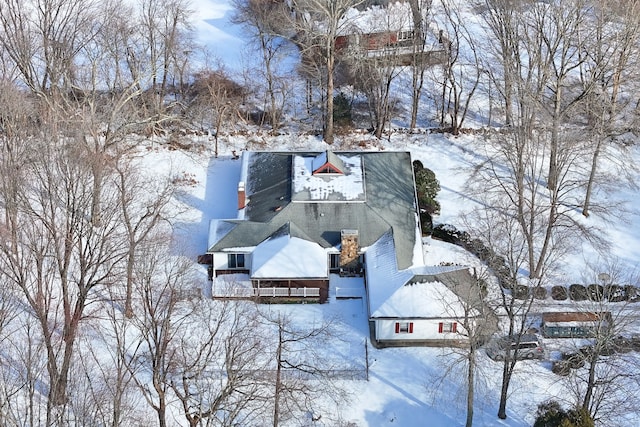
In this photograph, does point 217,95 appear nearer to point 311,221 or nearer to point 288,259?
point 311,221

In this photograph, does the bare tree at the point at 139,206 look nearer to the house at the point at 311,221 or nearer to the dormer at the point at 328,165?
the house at the point at 311,221

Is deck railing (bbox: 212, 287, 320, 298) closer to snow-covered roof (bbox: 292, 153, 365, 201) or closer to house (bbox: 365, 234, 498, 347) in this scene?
house (bbox: 365, 234, 498, 347)

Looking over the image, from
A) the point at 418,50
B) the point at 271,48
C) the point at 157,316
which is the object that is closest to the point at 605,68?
the point at 418,50

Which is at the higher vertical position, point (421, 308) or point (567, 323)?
point (421, 308)

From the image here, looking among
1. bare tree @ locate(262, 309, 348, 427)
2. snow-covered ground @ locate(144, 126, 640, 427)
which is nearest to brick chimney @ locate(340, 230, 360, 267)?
snow-covered ground @ locate(144, 126, 640, 427)

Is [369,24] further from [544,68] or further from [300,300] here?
[300,300]

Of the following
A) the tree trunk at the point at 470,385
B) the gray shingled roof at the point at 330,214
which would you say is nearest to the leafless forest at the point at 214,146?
the tree trunk at the point at 470,385
